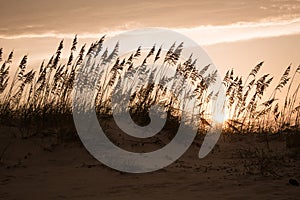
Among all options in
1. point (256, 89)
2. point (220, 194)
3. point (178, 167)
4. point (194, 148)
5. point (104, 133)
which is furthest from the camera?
point (256, 89)

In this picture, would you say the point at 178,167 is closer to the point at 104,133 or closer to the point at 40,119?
the point at 104,133

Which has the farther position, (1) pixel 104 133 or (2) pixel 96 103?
(2) pixel 96 103

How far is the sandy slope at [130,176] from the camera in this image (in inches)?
183

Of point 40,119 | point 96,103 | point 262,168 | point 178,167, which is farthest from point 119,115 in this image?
point 262,168

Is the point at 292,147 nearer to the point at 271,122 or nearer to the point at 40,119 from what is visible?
the point at 271,122

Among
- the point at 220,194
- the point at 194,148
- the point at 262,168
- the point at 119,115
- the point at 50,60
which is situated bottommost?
the point at 220,194

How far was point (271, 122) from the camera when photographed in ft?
32.1

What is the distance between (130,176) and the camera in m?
5.66

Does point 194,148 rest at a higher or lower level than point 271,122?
lower

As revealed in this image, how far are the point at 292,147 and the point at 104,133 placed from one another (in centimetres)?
315

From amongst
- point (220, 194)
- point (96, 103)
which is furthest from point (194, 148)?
point (220, 194)

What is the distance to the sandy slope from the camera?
4660 millimetres

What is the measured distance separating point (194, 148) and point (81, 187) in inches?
121

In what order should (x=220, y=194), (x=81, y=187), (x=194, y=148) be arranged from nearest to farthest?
A: (x=220, y=194)
(x=81, y=187)
(x=194, y=148)
